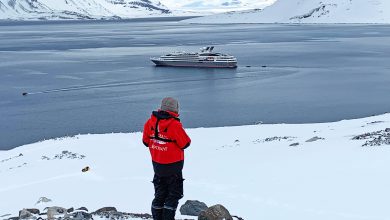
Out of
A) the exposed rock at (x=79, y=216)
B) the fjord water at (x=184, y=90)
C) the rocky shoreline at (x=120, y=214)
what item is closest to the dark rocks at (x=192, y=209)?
the rocky shoreline at (x=120, y=214)

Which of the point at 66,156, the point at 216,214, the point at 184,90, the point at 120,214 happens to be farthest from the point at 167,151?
the point at 184,90

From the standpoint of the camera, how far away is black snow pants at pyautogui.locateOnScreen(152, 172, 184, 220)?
976 cm

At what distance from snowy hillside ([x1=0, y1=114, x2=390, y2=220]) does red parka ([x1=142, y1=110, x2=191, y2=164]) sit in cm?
380

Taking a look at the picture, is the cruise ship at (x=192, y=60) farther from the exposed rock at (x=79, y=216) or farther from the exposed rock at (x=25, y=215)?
the exposed rock at (x=79, y=216)

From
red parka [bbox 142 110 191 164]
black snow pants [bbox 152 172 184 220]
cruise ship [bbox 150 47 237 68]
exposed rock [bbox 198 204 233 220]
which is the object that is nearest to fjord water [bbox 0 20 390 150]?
cruise ship [bbox 150 47 237 68]

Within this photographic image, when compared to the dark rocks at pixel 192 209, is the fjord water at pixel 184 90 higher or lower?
lower

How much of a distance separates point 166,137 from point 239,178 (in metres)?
8.52

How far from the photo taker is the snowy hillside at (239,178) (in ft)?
43.3

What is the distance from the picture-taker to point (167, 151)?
372 inches

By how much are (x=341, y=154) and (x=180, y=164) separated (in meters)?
10.1

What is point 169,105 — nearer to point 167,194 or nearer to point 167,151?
point 167,151

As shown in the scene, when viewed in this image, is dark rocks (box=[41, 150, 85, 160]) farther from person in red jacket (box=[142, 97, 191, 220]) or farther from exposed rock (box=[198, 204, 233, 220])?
person in red jacket (box=[142, 97, 191, 220])

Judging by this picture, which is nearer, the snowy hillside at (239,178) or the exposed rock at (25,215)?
the exposed rock at (25,215)

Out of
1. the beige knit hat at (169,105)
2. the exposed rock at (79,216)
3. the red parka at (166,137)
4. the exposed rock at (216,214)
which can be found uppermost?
the beige knit hat at (169,105)
